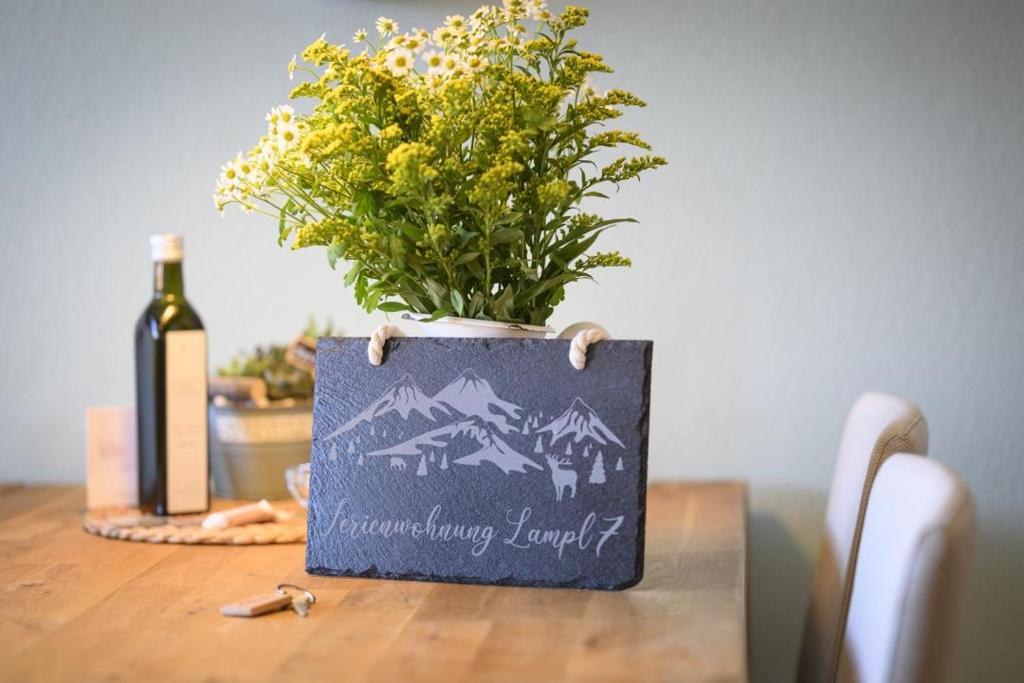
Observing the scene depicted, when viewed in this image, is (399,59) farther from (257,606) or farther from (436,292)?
(257,606)

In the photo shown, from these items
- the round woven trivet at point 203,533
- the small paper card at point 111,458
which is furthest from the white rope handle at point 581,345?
the small paper card at point 111,458

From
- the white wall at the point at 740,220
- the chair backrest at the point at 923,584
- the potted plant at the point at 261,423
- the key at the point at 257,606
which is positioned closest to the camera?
the chair backrest at the point at 923,584

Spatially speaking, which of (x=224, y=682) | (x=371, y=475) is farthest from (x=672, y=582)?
(x=224, y=682)

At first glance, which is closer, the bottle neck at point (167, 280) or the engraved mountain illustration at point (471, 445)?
the engraved mountain illustration at point (471, 445)

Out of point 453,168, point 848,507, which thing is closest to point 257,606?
point 453,168

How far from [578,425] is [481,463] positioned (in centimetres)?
11

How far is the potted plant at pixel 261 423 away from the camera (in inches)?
68.0

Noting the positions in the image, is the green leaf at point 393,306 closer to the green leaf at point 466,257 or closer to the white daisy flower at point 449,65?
the green leaf at point 466,257

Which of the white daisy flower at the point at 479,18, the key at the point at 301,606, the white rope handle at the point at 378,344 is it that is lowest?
the key at the point at 301,606

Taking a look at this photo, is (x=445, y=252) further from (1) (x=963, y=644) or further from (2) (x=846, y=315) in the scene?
(1) (x=963, y=644)

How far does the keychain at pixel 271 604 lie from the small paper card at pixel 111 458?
614 millimetres

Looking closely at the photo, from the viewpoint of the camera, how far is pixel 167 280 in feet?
5.30

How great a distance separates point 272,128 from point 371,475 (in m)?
0.39

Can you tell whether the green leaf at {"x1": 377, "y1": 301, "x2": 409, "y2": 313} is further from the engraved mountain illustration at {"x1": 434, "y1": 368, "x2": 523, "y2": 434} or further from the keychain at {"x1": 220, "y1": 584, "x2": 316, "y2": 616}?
the keychain at {"x1": 220, "y1": 584, "x2": 316, "y2": 616}
